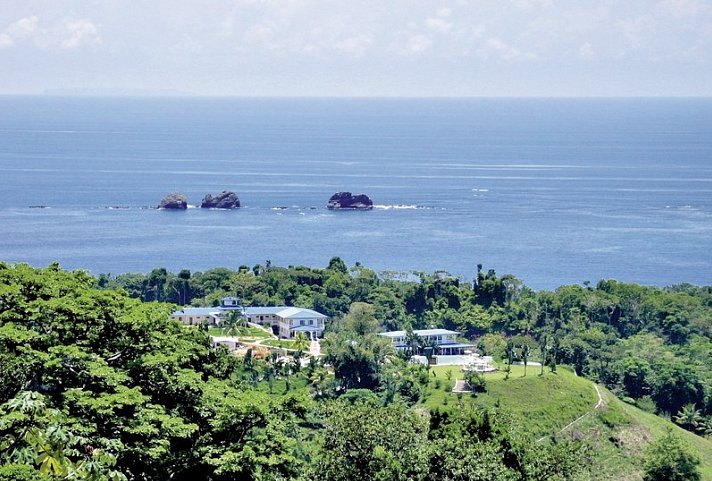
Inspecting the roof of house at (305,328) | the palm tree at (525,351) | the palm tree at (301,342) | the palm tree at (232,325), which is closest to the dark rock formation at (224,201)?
the roof of house at (305,328)

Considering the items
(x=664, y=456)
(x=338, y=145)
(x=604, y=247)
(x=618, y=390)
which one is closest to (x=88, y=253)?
(x=604, y=247)

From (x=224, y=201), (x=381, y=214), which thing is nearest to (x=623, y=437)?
(x=381, y=214)

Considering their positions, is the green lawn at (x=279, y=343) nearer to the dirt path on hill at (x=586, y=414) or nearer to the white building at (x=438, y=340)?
the white building at (x=438, y=340)

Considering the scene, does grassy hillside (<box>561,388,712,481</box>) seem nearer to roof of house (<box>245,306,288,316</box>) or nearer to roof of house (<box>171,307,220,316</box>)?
→ roof of house (<box>245,306,288,316</box>)

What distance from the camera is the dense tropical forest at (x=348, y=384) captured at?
19188 mm

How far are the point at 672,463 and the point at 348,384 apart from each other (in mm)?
16454

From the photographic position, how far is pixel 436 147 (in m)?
196

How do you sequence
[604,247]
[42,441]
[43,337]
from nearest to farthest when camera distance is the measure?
[42,441]
[43,337]
[604,247]

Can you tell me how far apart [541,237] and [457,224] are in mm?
10088

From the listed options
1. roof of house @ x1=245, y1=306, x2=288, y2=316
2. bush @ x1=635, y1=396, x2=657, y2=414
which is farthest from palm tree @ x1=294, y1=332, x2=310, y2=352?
bush @ x1=635, y1=396, x2=657, y2=414

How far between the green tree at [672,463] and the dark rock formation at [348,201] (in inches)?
2983

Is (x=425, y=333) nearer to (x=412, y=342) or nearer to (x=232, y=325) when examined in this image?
(x=412, y=342)

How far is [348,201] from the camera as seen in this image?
11575 cm

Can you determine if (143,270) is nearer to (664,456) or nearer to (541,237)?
(541,237)
